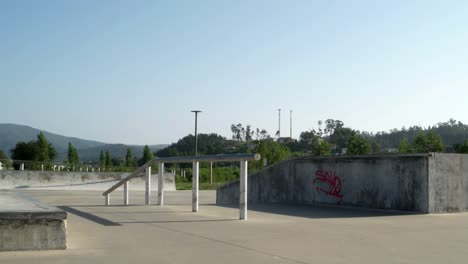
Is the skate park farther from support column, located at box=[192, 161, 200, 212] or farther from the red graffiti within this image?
support column, located at box=[192, 161, 200, 212]

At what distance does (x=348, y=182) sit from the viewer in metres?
18.9

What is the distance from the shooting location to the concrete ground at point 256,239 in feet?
27.3

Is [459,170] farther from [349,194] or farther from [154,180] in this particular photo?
[154,180]

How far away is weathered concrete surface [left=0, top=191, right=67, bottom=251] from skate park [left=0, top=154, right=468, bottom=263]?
85mm

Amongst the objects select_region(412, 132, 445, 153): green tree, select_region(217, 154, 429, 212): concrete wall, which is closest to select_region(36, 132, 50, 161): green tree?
select_region(412, 132, 445, 153): green tree

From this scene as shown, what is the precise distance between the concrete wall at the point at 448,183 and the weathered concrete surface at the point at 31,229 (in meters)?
11.5

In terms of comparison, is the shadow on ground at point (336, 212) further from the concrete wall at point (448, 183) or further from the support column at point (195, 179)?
the support column at point (195, 179)

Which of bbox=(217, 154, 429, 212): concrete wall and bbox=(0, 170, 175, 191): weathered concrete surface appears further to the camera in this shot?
bbox=(0, 170, 175, 191): weathered concrete surface

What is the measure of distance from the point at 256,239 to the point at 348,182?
9.13 meters

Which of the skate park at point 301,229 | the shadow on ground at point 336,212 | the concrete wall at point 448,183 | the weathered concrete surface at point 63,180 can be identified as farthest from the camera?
the weathered concrete surface at point 63,180

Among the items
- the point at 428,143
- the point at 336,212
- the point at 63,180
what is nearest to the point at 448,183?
the point at 336,212

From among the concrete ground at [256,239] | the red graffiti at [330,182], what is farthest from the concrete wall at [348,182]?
the concrete ground at [256,239]

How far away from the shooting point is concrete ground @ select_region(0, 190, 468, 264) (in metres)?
8.32

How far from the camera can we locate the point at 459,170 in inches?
692
